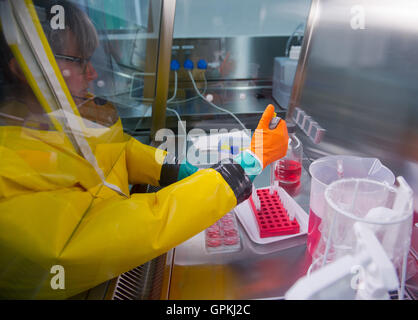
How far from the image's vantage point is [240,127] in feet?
5.38

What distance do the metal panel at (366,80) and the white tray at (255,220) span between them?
284 mm

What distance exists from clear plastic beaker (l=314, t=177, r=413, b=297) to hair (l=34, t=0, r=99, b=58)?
31.0 inches

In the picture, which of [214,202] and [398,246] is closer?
[398,246]

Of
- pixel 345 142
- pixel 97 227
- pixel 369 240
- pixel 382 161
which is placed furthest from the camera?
pixel 345 142

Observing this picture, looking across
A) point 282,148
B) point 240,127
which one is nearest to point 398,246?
point 282,148

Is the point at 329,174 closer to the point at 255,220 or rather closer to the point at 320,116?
the point at 255,220

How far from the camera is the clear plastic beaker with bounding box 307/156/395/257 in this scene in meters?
0.67

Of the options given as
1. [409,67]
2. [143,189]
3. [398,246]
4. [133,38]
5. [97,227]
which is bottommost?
[143,189]

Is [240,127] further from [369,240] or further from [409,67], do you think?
[369,240]

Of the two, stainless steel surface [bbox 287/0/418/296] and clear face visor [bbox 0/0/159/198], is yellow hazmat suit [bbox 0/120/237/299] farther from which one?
stainless steel surface [bbox 287/0/418/296]

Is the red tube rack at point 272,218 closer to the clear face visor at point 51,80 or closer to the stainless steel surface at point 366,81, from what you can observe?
the stainless steel surface at point 366,81

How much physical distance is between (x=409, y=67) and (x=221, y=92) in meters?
1.50

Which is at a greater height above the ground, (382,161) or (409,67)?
(409,67)

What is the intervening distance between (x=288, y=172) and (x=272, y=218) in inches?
12.8
